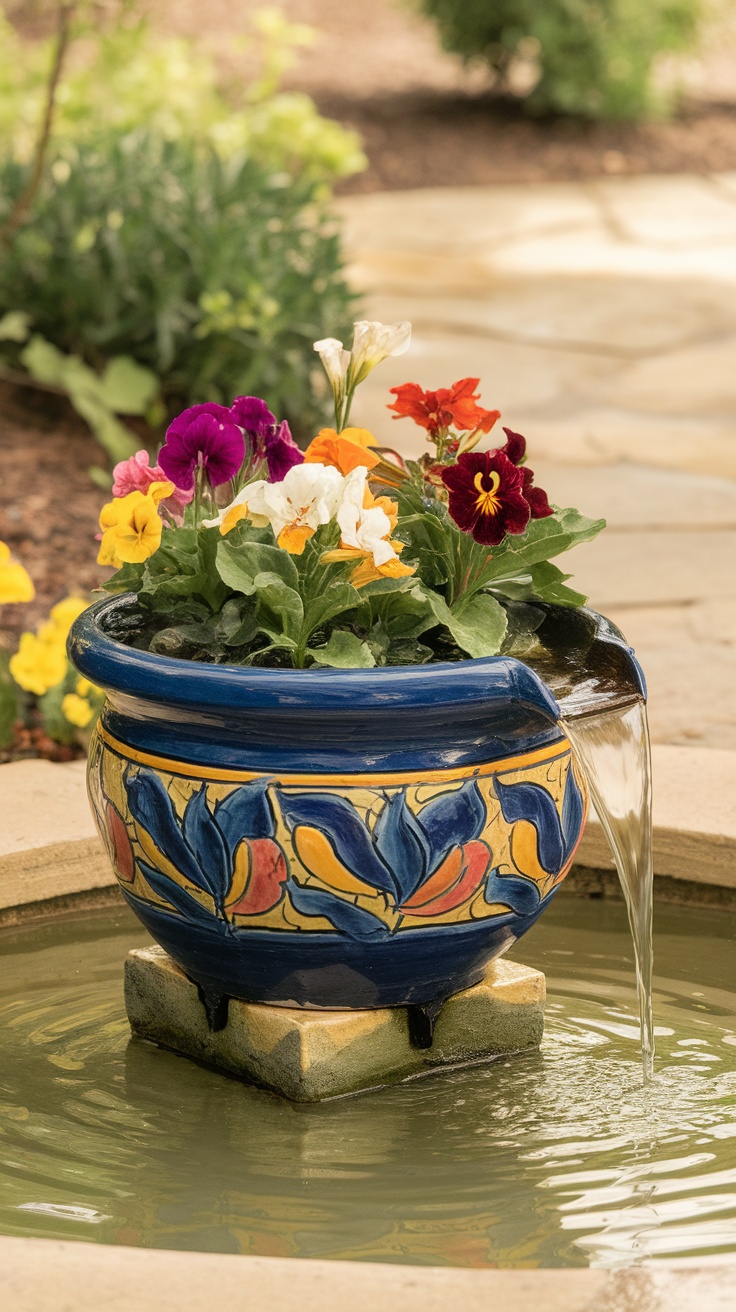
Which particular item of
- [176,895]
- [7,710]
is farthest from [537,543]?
[7,710]

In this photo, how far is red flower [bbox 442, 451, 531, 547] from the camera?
2006 millimetres

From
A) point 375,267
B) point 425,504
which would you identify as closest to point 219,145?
point 375,267

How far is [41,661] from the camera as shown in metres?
3.29

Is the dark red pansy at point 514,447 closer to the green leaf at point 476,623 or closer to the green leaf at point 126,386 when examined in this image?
the green leaf at point 476,623

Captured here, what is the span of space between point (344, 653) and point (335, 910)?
29 cm

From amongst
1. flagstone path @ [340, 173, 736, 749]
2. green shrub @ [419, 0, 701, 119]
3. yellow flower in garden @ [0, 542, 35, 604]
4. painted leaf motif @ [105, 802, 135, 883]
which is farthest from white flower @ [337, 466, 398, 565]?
green shrub @ [419, 0, 701, 119]

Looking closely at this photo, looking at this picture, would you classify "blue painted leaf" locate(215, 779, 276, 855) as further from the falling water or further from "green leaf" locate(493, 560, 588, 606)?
"green leaf" locate(493, 560, 588, 606)

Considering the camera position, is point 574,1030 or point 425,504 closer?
point 425,504

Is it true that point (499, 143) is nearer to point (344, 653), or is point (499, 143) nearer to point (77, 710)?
point (77, 710)

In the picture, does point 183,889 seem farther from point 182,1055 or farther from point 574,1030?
point 574,1030

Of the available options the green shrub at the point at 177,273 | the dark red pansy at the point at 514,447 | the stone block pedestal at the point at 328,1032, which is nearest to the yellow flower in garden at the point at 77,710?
the stone block pedestal at the point at 328,1032

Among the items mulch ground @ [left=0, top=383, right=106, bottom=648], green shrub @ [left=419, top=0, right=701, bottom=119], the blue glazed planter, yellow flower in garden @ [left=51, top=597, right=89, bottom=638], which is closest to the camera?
the blue glazed planter

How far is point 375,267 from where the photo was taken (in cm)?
868

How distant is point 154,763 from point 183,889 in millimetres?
152
